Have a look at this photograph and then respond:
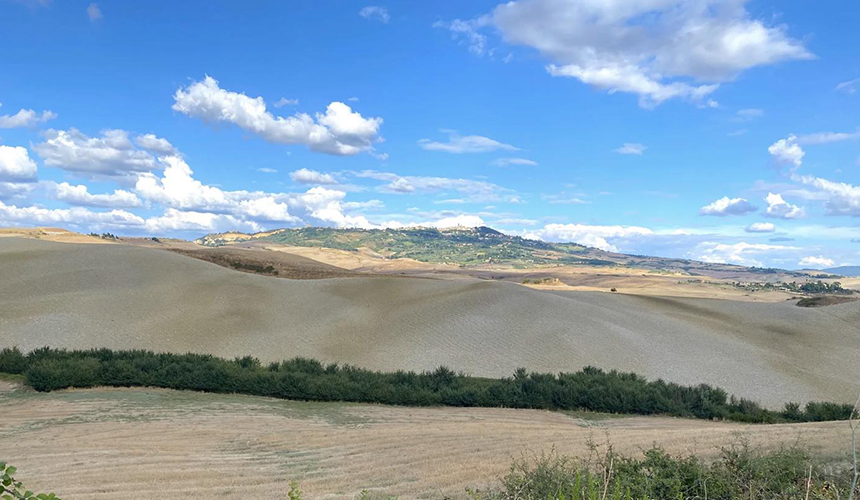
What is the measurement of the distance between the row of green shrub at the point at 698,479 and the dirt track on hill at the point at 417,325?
16344 mm

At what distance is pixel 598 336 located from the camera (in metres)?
29.2

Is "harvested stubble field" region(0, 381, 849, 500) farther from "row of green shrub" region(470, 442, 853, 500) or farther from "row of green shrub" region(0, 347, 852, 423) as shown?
"row of green shrub" region(470, 442, 853, 500)

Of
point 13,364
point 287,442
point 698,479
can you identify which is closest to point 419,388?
point 287,442

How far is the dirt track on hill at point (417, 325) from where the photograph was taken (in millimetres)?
25859

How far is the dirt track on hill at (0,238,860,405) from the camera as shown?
84.8ft

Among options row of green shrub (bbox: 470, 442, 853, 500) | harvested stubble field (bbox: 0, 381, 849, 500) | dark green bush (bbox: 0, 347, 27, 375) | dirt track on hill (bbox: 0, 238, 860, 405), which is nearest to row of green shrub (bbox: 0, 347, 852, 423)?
dark green bush (bbox: 0, 347, 27, 375)

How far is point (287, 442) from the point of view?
39.0ft

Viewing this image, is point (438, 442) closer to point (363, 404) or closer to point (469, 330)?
point (363, 404)

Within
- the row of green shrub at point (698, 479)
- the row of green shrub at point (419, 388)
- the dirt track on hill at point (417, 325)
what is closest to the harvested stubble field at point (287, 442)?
the row of green shrub at point (419, 388)

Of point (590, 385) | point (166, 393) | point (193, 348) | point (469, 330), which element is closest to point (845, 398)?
point (590, 385)

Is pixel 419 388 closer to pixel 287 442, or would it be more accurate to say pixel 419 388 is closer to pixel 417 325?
pixel 287 442

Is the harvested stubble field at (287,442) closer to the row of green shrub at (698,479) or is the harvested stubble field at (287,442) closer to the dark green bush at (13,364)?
the row of green shrub at (698,479)

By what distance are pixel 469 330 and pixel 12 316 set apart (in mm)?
22997

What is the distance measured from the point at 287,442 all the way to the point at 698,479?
26.7 feet
